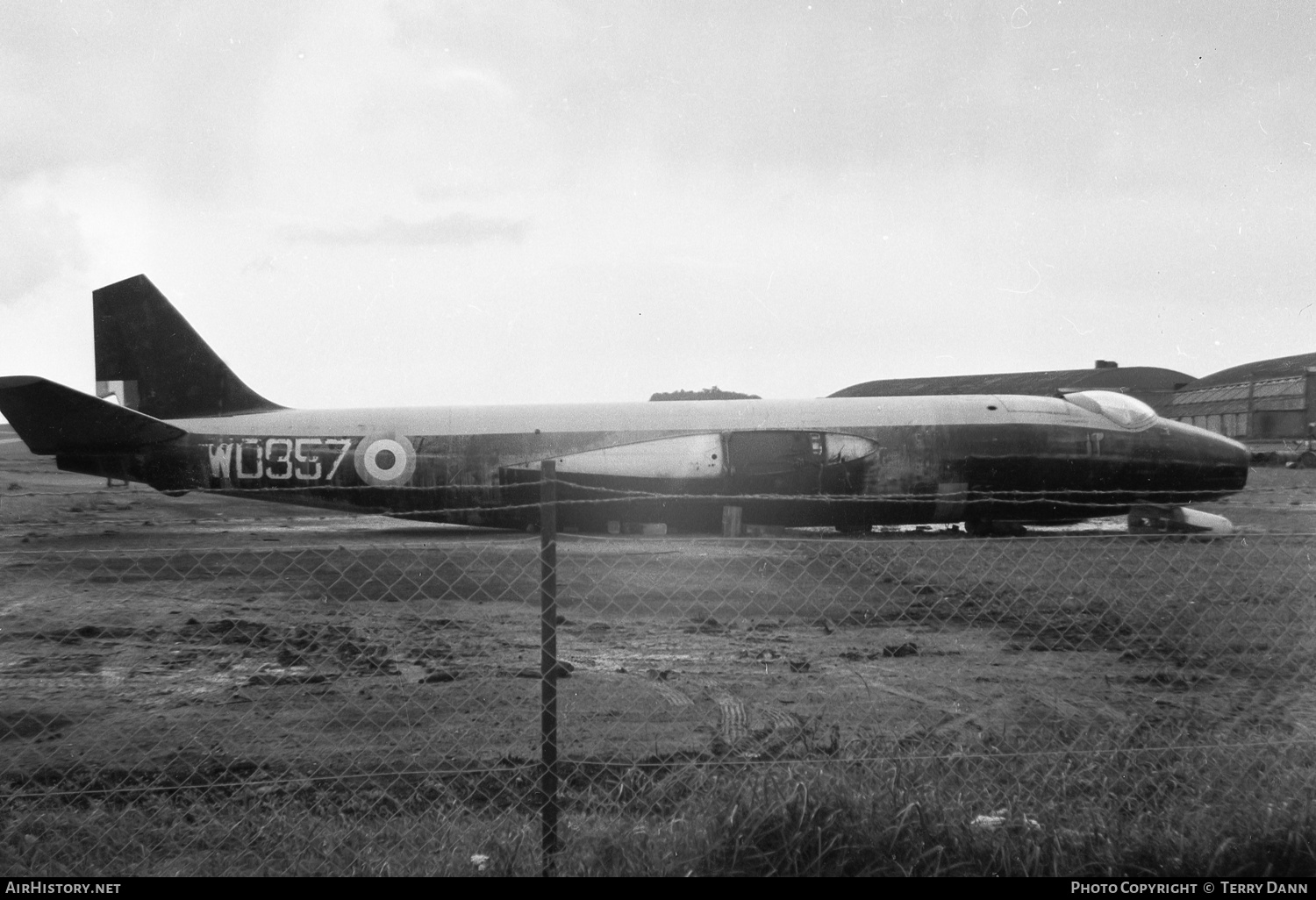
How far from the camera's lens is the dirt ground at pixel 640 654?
5.80 m

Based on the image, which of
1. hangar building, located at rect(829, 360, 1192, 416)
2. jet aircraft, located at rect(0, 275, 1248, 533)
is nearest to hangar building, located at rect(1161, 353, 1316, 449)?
hangar building, located at rect(829, 360, 1192, 416)

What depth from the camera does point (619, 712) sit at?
639 centimetres

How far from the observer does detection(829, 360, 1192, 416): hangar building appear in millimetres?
47844

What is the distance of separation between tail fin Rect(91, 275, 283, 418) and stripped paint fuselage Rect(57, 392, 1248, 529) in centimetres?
88

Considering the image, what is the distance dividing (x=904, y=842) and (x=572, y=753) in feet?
6.99

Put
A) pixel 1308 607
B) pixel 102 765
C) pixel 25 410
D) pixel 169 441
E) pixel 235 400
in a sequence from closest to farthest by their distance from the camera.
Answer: pixel 102 765, pixel 1308 607, pixel 25 410, pixel 169 441, pixel 235 400

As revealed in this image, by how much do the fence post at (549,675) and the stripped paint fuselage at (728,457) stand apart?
1191 cm

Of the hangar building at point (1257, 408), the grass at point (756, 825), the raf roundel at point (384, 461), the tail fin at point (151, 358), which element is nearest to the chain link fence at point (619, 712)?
the grass at point (756, 825)

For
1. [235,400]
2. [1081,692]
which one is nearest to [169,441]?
[235,400]

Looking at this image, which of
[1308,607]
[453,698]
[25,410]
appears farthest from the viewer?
[25,410]

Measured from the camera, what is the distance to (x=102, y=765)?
213 inches

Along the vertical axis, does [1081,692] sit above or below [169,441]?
below

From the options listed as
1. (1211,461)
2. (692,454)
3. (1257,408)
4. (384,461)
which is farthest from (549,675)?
(1257,408)
